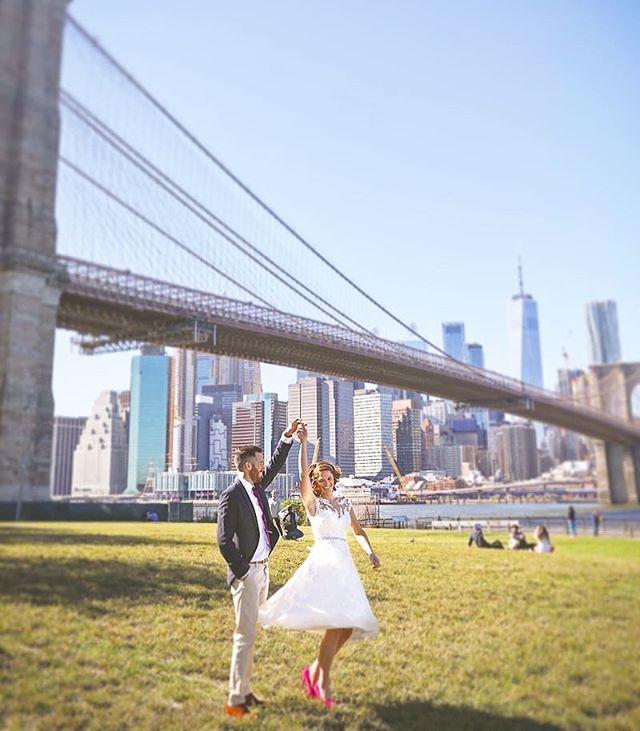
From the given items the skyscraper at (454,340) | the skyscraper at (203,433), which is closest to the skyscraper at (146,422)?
the skyscraper at (203,433)

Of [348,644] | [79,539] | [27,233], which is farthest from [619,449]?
[27,233]

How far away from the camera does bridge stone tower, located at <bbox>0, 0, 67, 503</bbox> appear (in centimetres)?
364

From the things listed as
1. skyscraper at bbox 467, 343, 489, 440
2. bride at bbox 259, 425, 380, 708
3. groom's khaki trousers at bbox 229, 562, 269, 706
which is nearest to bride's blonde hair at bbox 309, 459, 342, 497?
bride at bbox 259, 425, 380, 708

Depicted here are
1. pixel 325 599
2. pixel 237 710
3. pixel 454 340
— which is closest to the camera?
pixel 237 710

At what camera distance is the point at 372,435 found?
16.8 ft

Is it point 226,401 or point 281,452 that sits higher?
point 226,401

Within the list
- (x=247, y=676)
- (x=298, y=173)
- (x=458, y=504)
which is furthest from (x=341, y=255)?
(x=247, y=676)

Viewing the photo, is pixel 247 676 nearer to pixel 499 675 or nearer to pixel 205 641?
pixel 205 641

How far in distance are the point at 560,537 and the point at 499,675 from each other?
88 centimetres

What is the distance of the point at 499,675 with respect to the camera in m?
3.18

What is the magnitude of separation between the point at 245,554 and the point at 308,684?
742 mm

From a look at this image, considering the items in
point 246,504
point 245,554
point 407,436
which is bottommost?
point 245,554

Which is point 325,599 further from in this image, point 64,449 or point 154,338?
point 154,338

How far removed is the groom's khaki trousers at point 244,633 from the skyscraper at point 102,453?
5.04ft
